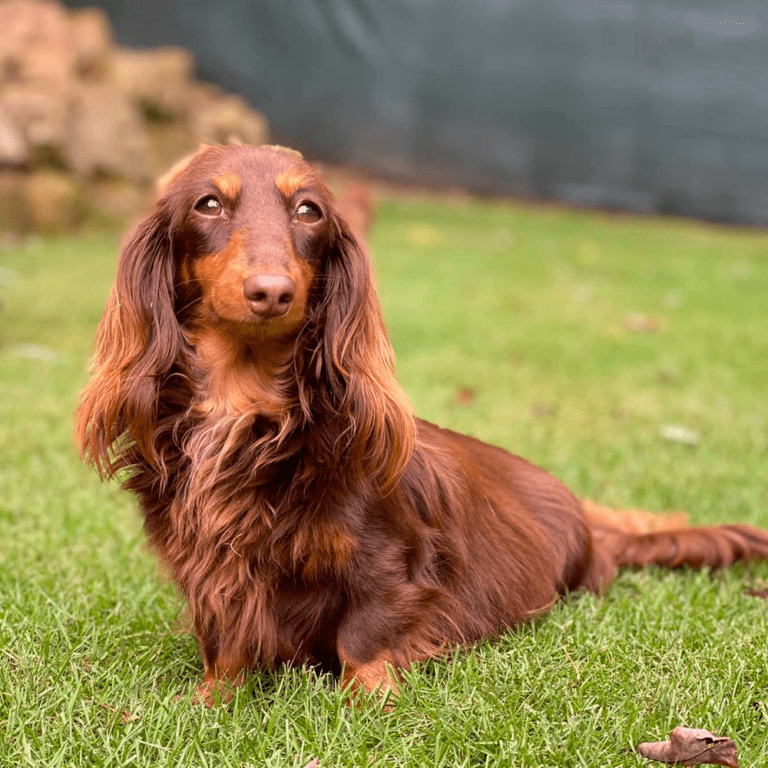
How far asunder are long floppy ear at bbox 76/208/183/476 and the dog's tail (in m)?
1.39

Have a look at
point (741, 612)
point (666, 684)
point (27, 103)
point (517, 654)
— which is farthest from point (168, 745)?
point (27, 103)

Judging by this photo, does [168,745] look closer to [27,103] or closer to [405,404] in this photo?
[405,404]

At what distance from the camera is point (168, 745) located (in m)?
1.95

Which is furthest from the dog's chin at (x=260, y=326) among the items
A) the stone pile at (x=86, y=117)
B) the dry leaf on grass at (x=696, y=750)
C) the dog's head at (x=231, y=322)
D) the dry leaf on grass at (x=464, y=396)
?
the stone pile at (x=86, y=117)

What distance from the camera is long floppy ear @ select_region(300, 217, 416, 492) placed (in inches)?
83.2

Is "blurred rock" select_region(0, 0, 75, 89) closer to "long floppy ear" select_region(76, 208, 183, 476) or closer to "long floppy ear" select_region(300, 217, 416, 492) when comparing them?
"long floppy ear" select_region(76, 208, 183, 476)

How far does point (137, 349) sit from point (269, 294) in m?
0.43

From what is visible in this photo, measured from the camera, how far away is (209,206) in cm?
210

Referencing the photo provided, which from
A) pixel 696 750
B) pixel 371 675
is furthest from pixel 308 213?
pixel 696 750

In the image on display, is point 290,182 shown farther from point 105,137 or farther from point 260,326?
Result: point 105,137

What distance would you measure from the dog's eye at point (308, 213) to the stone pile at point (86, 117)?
614 cm

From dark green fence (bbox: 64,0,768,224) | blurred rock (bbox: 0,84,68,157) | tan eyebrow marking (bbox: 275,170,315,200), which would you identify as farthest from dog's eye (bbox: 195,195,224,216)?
dark green fence (bbox: 64,0,768,224)

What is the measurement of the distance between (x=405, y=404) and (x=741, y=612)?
3.92 feet

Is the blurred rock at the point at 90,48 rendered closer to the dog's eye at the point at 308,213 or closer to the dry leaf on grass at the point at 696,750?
the dog's eye at the point at 308,213
